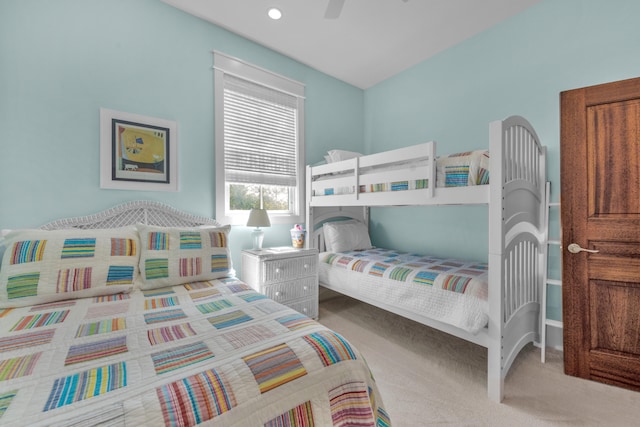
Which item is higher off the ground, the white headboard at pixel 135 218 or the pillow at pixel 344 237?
the white headboard at pixel 135 218

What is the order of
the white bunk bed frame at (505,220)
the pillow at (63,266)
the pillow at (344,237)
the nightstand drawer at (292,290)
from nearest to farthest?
the pillow at (63,266) < the white bunk bed frame at (505,220) < the nightstand drawer at (292,290) < the pillow at (344,237)

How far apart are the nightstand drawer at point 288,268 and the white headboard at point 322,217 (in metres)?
0.47

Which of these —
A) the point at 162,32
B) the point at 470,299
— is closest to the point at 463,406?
the point at 470,299

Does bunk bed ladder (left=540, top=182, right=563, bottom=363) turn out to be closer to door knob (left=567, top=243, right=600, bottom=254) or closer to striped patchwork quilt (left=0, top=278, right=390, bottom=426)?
door knob (left=567, top=243, right=600, bottom=254)

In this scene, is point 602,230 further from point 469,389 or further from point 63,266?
point 63,266

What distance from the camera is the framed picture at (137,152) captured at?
2.09 metres

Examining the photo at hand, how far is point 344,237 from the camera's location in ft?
10.2

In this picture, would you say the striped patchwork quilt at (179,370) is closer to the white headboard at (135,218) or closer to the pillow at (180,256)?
the pillow at (180,256)

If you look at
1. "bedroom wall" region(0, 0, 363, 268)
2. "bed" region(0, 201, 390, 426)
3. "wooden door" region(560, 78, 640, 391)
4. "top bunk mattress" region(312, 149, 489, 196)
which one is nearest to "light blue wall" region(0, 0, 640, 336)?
"bedroom wall" region(0, 0, 363, 268)

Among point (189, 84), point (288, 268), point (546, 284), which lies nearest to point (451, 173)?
point (546, 284)

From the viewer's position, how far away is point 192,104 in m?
2.48

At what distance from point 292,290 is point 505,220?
178cm

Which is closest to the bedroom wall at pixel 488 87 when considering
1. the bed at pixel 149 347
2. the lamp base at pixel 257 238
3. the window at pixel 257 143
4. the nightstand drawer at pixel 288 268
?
the window at pixel 257 143

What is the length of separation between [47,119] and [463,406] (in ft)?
10.6
